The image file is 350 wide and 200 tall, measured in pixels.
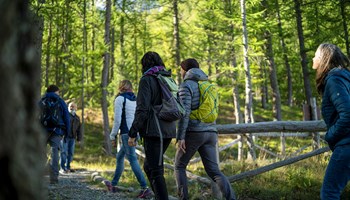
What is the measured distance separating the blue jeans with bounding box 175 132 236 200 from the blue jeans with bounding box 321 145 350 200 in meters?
2.07

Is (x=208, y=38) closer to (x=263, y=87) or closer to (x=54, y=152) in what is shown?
(x=54, y=152)

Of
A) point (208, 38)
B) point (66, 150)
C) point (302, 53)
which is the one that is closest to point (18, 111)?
point (66, 150)

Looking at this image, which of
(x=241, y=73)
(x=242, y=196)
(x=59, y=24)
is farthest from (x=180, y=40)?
(x=242, y=196)

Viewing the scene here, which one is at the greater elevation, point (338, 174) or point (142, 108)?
point (142, 108)

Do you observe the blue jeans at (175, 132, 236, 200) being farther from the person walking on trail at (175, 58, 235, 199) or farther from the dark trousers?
the dark trousers

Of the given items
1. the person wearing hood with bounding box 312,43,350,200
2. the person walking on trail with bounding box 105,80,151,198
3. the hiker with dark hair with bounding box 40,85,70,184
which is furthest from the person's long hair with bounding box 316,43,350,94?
the hiker with dark hair with bounding box 40,85,70,184

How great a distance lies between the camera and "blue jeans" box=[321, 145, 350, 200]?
341cm

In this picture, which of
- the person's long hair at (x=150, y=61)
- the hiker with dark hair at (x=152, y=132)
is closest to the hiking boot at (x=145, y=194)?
the hiker with dark hair at (x=152, y=132)

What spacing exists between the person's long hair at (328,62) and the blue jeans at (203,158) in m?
2.07

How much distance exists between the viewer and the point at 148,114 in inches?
197

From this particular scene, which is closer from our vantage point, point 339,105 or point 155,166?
point 339,105

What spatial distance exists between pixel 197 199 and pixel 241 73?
504 inches

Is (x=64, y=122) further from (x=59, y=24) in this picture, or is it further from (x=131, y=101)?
(x=59, y=24)

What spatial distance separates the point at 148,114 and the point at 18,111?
13.0ft
